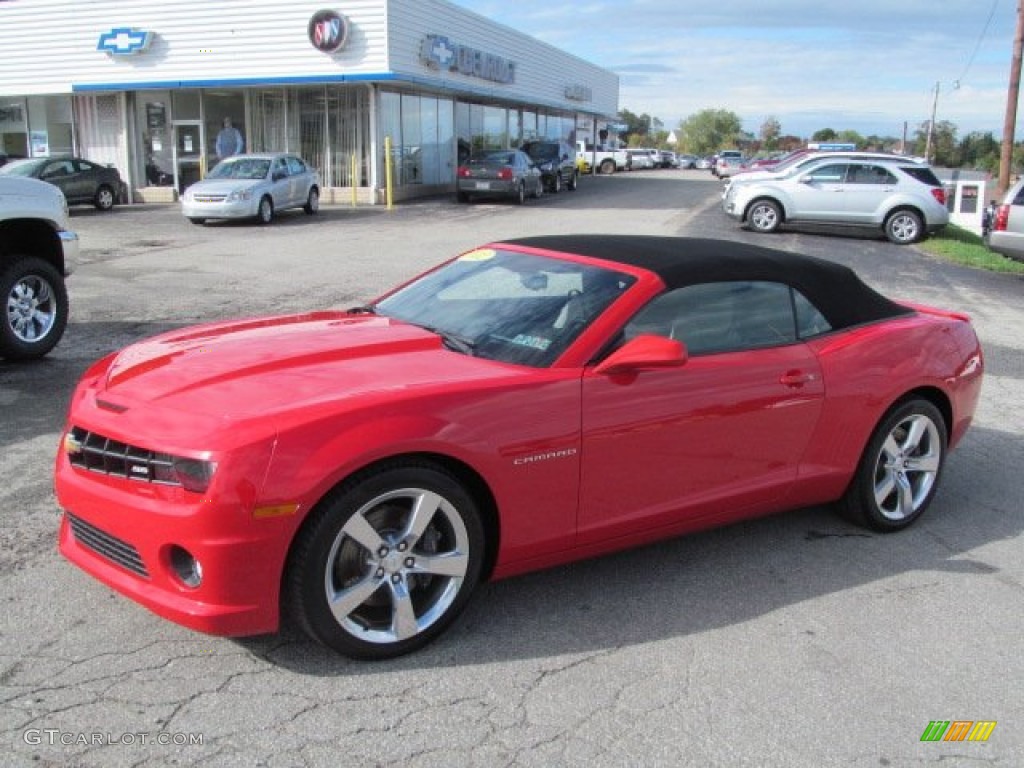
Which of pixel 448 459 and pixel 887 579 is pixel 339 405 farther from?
pixel 887 579

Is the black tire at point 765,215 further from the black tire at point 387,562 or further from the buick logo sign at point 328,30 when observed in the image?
the black tire at point 387,562

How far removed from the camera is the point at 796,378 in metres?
4.24

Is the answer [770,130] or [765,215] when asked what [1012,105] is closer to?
[765,215]

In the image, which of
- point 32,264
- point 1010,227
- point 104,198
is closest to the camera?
point 32,264

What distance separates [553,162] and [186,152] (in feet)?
39.7

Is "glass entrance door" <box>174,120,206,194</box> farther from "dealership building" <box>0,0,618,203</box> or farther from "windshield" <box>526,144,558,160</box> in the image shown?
"windshield" <box>526,144,558,160</box>

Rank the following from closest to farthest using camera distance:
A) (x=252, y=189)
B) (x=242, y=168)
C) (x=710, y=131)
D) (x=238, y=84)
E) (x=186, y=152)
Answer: (x=252, y=189), (x=242, y=168), (x=238, y=84), (x=186, y=152), (x=710, y=131)

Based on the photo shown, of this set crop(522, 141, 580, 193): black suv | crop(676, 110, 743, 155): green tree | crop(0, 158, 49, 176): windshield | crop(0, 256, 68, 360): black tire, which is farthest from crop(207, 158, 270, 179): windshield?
crop(676, 110, 743, 155): green tree

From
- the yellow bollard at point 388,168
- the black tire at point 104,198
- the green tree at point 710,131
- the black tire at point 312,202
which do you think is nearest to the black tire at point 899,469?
the black tire at point 312,202

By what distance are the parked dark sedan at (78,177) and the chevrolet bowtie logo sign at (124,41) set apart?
4435mm

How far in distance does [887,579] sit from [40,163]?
23412 millimetres

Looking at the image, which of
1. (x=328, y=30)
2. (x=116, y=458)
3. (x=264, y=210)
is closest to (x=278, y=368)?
(x=116, y=458)

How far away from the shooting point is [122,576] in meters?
3.24

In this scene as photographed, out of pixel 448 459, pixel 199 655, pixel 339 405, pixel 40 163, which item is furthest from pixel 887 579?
pixel 40 163
